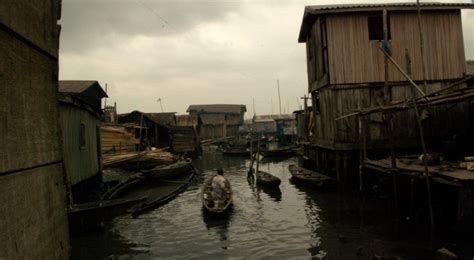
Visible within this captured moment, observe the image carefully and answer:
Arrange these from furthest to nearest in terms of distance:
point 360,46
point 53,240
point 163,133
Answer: point 163,133 < point 360,46 < point 53,240

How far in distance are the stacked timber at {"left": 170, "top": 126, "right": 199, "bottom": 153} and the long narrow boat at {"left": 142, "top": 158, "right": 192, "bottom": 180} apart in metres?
14.4

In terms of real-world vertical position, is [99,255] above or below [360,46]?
below

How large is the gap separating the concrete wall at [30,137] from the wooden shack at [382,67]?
17141 millimetres

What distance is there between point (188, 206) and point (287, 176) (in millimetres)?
11790

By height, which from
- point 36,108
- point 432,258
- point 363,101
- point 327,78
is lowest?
point 432,258

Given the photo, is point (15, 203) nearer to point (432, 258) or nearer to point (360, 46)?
point (432, 258)

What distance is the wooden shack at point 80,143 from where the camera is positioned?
12.0 meters

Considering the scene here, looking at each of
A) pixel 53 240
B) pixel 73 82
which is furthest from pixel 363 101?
pixel 73 82


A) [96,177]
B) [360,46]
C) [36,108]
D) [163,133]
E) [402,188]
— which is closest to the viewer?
[36,108]

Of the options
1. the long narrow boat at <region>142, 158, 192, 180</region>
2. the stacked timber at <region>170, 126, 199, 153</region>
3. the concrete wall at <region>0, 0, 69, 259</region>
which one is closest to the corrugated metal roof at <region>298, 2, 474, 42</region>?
the long narrow boat at <region>142, 158, 192, 180</region>

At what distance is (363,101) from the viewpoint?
18.6 m

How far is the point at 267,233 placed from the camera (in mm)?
12039

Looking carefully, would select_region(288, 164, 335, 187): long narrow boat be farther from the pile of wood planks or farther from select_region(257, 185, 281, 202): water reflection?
the pile of wood planks

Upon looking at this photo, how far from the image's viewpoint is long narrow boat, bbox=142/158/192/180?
2074cm
